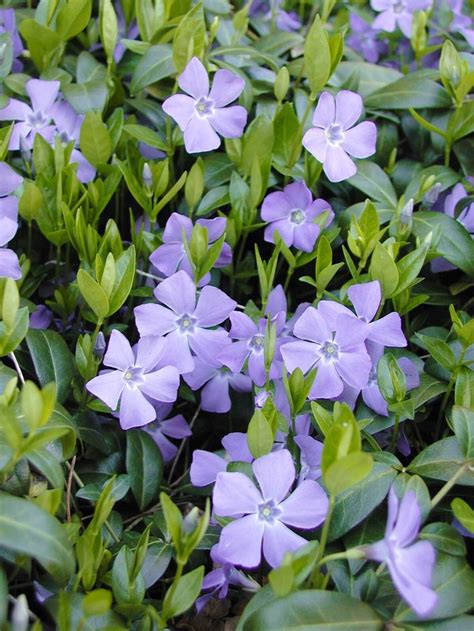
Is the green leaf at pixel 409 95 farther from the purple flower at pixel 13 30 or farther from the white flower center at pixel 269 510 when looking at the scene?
the white flower center at pixel 269 510

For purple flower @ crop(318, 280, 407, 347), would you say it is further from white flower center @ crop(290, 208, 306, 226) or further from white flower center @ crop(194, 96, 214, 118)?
white flower center @ crop(194, 96, 214, 118)

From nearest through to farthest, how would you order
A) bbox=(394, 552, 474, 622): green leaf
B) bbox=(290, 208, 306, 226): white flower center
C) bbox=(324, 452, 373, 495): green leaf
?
bbox=(324, 452, 373, 495): green leaf → bbox=(394, 552, 474, 622): green leaf → bbox=(290, 208, 306, 226): white flower center

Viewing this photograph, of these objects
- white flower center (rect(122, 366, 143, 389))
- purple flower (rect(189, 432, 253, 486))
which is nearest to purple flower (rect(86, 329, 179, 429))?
white flower center (rect(122, 366, 143, 389))

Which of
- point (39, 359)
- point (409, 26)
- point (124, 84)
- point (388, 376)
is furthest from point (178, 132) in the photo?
point (409, 26)

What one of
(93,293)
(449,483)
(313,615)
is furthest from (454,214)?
(313,615)

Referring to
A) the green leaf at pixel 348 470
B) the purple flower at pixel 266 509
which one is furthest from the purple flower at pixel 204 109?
the green leaf at pixel 348 470

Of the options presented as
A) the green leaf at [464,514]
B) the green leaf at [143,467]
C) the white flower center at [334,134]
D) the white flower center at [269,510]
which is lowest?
the green leaf at [143,467]

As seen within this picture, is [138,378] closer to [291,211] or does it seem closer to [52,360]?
[52,360]
